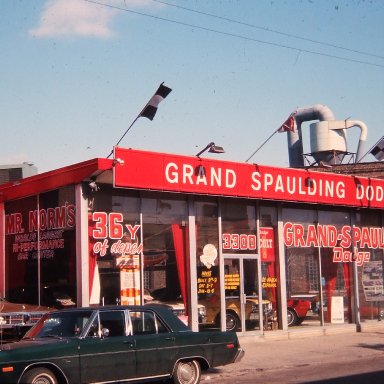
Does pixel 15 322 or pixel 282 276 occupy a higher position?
pixel 282 276

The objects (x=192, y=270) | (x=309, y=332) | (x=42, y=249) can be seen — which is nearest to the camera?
(x=42, y=249)

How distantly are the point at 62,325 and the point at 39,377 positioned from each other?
107 cm

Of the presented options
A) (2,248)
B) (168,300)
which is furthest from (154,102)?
(2,248)

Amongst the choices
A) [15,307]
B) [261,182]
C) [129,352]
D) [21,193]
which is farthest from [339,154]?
[129,352]

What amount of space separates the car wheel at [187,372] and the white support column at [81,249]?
504cm

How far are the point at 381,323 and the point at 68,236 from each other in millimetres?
11485

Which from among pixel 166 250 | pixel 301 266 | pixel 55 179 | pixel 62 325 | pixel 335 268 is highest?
pixel 55 179

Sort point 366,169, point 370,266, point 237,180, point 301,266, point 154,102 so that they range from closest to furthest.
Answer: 1. point 154,102
2. point 237,180
3. point 301,266
4. point 370,266
5. point 366,169

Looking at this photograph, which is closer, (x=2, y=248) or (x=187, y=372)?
(x=187, y=372)

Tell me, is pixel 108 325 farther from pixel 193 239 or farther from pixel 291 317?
pixel 291 317

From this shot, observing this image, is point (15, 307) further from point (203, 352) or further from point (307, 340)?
point (307, 340)

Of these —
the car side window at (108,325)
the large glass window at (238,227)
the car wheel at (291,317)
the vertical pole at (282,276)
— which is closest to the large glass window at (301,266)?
the car wheel at (291,317)

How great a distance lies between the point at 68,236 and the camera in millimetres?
16047

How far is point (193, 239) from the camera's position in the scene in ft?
57.3
